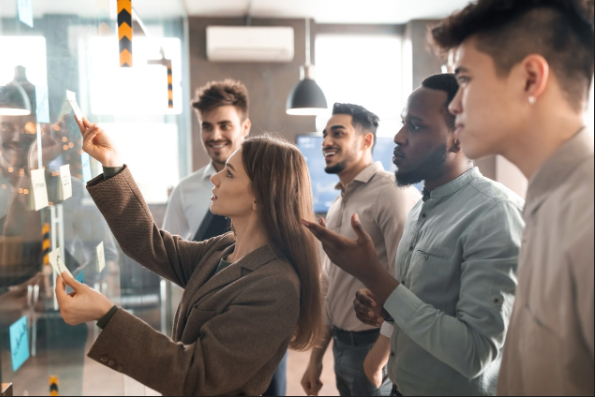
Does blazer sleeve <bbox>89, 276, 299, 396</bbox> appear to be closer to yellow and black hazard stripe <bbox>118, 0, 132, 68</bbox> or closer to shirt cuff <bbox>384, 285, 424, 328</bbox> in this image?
shirt cuff <bbox>384, 285, 424, 328</bbox>

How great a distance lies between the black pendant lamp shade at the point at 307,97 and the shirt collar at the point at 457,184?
10.4 feet

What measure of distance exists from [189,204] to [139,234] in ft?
4.20

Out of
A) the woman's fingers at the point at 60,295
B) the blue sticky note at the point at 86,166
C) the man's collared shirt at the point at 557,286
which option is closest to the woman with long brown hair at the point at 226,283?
the woman's fingers at the point at 60,295

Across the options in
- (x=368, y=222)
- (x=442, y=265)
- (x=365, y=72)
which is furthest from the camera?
(x=365, y=72)

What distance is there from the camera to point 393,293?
110cm

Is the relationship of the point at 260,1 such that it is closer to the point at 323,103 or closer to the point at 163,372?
the point at 323,103

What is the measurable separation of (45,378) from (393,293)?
1124 millimetres

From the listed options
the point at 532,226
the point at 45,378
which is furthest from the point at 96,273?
the point at 532,226

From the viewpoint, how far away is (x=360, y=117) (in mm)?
2629

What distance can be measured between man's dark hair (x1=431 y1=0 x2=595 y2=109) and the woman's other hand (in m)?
0.85

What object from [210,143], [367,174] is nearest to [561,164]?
[367,174]

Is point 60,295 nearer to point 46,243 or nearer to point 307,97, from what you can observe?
point 46,243

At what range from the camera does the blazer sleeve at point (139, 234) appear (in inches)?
51.0

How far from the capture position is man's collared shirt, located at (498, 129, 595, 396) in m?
0.71
